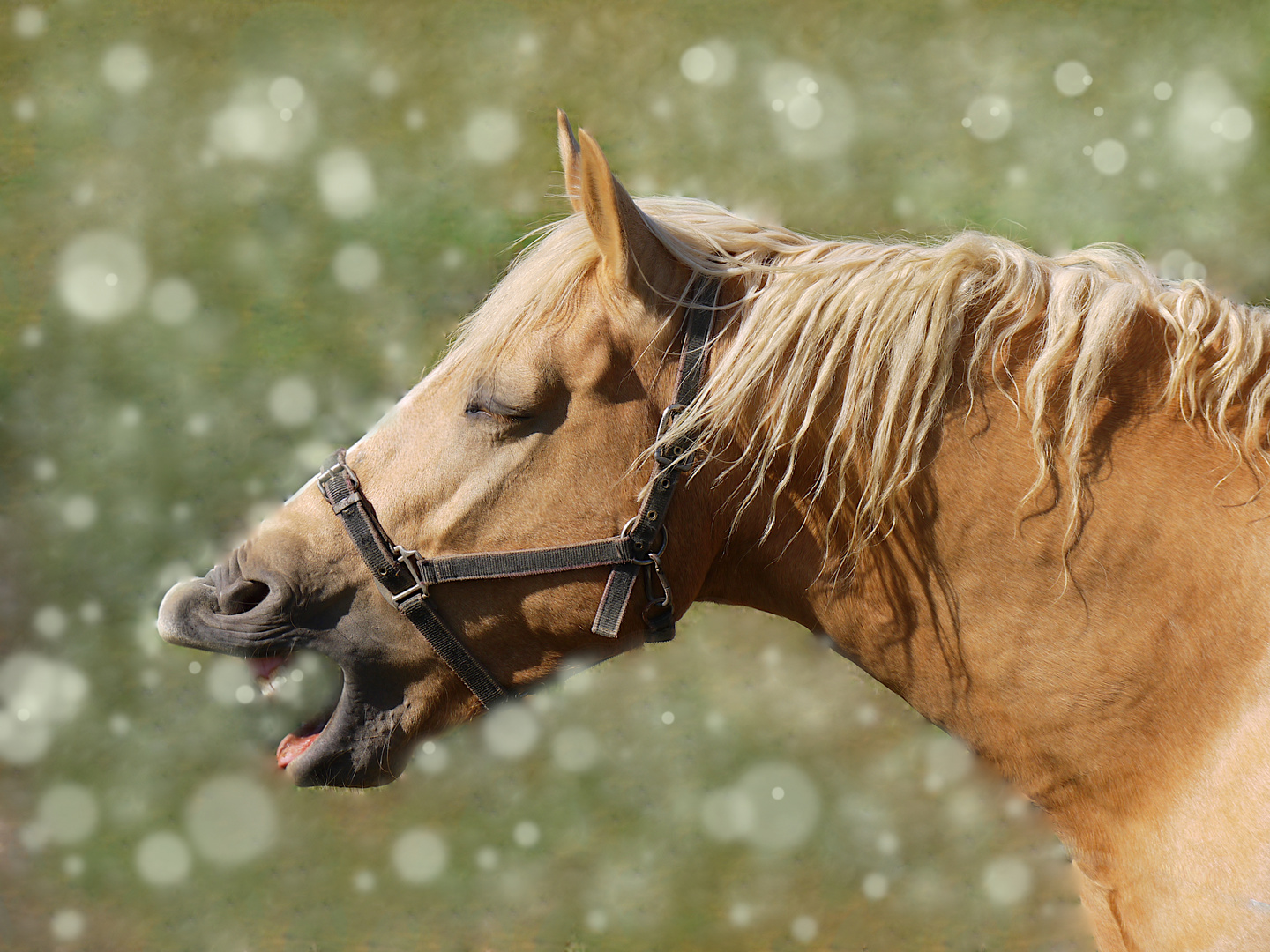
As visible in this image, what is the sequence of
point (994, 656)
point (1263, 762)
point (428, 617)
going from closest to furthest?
1. point (1263, 762)
2. point (994, 656)
3. point (428, 617)

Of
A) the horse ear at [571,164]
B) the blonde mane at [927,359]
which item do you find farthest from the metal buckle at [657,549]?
the horse ear at [571,164]

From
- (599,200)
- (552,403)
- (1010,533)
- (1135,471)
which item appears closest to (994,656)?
(1010,533)

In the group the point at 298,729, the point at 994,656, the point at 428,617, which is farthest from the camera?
the point at 298,729

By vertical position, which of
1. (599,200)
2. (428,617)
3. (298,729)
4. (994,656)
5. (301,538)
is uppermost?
(599,200)

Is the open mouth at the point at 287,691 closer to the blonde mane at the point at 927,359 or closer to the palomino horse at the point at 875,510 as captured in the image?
the palomino horse at the point at 875,510

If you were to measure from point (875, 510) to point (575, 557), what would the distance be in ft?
1.39

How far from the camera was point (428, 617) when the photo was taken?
3.83 feet

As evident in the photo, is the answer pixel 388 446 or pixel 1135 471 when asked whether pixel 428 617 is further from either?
pixel 1135 471

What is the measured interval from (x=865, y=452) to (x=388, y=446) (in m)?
0.70

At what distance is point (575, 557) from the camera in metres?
1.11

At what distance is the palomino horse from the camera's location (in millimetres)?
978

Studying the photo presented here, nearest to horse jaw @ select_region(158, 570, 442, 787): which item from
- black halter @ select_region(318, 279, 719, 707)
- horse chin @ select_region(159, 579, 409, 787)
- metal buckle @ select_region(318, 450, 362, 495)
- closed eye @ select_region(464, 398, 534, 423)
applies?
horse chin @ select_region(159, 579, 409, 787)

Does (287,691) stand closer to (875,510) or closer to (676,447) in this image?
(676,447)

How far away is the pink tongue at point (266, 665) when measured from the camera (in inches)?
48.4
